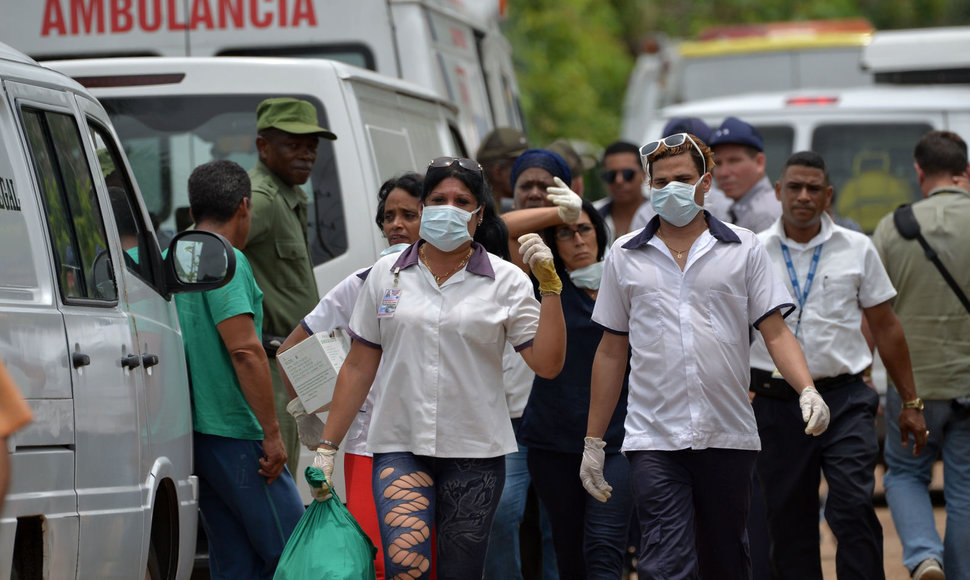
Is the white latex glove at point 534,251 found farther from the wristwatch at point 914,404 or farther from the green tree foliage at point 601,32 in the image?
the green tree foliage at point 601,32

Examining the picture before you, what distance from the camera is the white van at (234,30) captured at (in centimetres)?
859

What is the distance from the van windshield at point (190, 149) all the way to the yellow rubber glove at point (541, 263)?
171 centimetres

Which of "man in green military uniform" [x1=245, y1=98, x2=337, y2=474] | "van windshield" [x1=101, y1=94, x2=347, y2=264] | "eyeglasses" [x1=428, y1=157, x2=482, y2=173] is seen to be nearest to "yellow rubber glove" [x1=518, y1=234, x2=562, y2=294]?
"eyeglasses" [x1=428, y1=157, x2=482, y2=173]

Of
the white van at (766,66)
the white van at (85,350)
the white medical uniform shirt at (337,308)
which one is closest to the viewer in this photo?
the white van at (85,350)

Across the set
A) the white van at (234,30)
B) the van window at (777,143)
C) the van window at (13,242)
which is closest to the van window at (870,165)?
the van window at (777,143)

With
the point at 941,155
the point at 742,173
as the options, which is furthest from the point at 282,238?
the point at 941,155

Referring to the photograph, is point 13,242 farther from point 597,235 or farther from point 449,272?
point 597,235

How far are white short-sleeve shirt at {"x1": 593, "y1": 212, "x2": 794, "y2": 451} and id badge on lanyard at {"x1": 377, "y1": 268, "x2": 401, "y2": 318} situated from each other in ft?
2.55

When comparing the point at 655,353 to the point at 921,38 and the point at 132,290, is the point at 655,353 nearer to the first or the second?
the point at 132,290

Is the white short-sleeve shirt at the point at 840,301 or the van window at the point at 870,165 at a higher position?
the van window at the point at 870,165

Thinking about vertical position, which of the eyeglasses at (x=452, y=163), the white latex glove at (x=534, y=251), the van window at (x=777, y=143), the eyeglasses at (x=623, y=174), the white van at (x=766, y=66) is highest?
the white van at (x=766, y=66)

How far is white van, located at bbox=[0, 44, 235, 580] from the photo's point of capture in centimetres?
401

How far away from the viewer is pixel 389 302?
5.18m

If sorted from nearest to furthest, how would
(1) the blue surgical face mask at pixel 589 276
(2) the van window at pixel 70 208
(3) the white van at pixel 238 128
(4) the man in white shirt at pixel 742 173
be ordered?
(2) the van window at pixel 70 208 → (1) the blue surgical face mask at pixel 589 276 → (3) the white van at pixel 238 128 → (4) the man in white shirt at pixel 742 173
